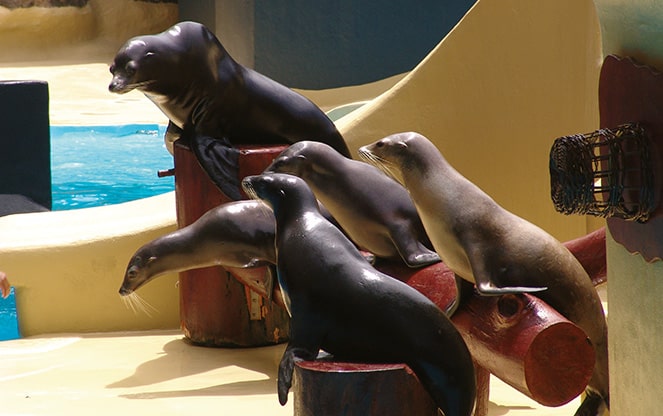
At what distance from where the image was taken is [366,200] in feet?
12.4

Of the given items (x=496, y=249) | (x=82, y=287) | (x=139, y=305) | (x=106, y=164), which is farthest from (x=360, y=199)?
(x=106, y=164)

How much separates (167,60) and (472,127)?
1.41 meters

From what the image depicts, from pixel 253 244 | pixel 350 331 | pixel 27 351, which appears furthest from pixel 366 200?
pixel 27 351

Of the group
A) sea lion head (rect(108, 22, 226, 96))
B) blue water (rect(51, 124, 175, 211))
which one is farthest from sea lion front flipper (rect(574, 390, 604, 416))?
blue water (rect(51, 124, 175, 211))

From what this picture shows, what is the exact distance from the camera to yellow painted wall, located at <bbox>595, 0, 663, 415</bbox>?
2.27 meters

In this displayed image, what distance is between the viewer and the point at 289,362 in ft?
8.17

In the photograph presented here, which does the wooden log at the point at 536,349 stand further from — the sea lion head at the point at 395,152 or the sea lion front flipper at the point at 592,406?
the sea lion head at the point at 395,152

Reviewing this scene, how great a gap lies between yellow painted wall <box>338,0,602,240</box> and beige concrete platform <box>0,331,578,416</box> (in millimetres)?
1083

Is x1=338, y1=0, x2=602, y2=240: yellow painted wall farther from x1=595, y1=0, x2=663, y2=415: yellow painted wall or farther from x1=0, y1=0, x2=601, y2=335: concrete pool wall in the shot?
x1=595, y1=0, x2=663, y2=415: yellow painted wall

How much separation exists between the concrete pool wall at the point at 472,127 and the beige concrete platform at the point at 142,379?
21cm

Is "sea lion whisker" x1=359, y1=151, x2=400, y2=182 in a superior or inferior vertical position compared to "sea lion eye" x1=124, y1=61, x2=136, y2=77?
inferior

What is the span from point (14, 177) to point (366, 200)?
162 inches

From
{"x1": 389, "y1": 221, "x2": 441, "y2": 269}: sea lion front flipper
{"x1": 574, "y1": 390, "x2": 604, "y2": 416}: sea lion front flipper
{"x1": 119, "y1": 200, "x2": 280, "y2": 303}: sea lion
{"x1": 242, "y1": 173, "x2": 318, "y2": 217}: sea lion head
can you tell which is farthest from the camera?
{"x1": 119, "y1": 200, "x2": 280, "y2": 303}: sea lion

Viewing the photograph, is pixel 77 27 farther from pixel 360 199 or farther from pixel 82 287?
pixel 360 199
